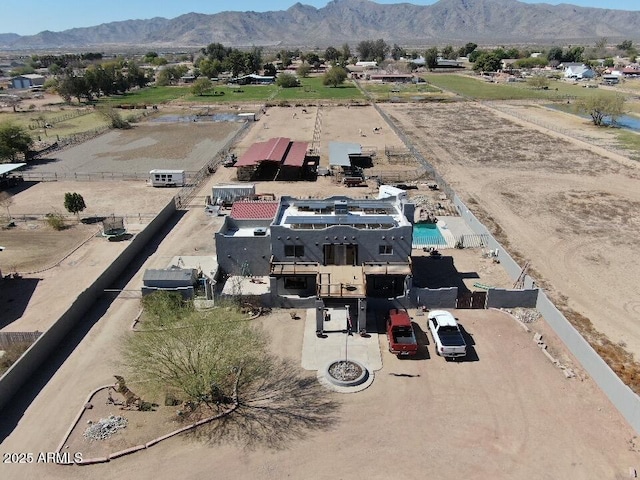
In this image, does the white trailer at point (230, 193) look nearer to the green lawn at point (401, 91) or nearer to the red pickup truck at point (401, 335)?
the red pickup truck at point (401, 335)

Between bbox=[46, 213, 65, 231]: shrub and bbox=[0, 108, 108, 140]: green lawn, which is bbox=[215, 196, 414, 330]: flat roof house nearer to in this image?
bbox=[46, 213, 65, 231]: shrub

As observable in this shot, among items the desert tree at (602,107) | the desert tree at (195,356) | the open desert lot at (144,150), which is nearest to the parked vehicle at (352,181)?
the open desert lot at (144,150)

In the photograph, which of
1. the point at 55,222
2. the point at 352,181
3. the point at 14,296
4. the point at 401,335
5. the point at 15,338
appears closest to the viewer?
the point at 15,338

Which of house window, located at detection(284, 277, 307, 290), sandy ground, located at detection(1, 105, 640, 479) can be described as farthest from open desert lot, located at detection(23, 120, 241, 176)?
sandy ground, located at detection(1, 105, 640, 479)

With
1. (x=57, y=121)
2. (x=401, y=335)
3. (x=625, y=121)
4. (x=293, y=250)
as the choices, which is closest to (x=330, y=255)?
(x=293, y=250)

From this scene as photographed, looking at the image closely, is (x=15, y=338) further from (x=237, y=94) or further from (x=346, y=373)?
(x=237, y=94)

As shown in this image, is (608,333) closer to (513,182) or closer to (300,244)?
(300,244)
